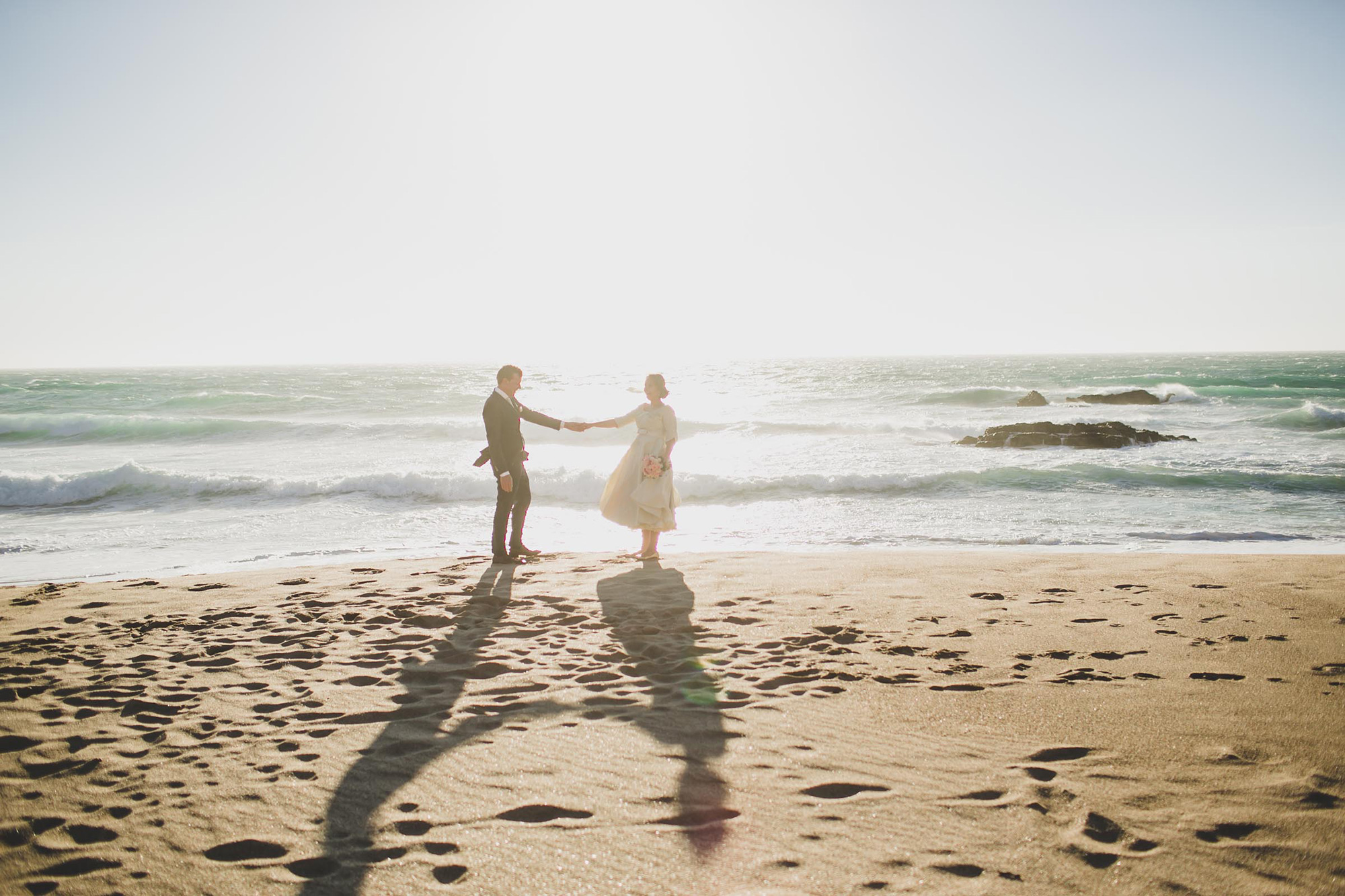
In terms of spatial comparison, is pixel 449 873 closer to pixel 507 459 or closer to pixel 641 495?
pixel 507 459

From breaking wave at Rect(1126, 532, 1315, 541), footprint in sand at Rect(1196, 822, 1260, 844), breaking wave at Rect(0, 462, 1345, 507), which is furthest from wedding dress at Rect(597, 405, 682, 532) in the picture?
breaking wave at Rect(1126, 532, 1315, 541)

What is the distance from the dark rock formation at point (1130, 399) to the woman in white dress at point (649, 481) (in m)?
36.0

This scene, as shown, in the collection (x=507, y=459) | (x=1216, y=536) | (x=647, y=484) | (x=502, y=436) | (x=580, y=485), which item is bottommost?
(x=1216, y=536)

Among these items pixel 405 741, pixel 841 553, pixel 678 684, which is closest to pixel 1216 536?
pixel 841 553

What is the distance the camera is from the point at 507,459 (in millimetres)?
7859

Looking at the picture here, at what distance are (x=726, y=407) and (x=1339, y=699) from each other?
112 feet

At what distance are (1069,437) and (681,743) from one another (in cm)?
2023

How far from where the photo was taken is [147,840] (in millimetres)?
2844

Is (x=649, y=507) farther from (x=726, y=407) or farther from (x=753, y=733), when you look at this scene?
(x=726, y=407)

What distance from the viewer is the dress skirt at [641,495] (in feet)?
26.7

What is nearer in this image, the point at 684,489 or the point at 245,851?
the point at 245,851

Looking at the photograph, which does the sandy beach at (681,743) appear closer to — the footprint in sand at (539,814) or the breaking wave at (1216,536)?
the footprint in sand at (539,814)

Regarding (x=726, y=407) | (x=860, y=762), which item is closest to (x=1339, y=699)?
(x=860, y=762)

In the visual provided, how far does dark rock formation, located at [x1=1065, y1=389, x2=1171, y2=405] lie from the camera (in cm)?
3659
